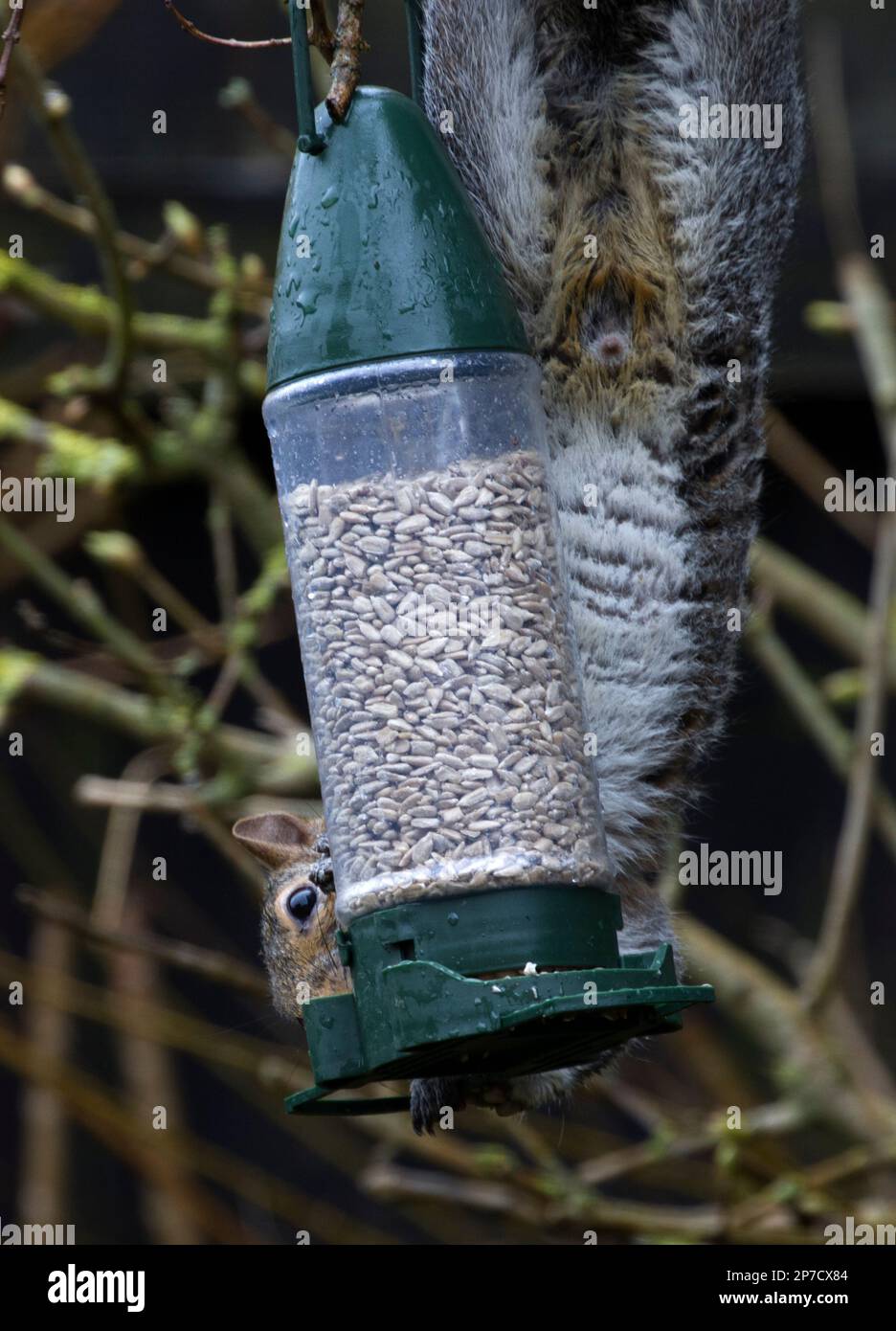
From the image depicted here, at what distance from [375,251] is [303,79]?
0.18m

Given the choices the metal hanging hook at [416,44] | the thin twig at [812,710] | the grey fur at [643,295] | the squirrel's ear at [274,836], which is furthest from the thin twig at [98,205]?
the thin twig at [812,710]

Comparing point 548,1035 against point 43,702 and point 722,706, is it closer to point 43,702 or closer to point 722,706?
point 722,706

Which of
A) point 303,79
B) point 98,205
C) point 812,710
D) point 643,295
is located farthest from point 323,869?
point 812,710

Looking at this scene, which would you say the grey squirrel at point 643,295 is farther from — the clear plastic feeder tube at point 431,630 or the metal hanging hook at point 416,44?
the clear plastic feeder tube at point 431,630

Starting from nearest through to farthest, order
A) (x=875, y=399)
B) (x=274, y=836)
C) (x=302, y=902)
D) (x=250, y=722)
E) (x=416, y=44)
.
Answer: (x=416, y=44), (x=302, y=902), (x=274, y=836), (x=875, y=399), (x=250, y=722)

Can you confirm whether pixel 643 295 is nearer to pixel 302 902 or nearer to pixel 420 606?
pixel 420 606

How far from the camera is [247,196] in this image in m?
4.05

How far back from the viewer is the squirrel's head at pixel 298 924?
Answer: 230 cm

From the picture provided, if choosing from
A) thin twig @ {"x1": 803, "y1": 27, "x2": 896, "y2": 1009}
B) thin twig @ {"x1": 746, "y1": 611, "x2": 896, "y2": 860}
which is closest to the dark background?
thin twig @ {"x1": 803, "y1": 27, "x2": 896, "y2": 1009}

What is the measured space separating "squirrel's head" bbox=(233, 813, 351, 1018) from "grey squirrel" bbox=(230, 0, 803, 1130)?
0.07 meters

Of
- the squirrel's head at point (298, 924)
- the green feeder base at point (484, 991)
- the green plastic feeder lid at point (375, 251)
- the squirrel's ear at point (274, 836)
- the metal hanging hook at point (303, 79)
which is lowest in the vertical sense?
the green feeder base at point (484, 991)

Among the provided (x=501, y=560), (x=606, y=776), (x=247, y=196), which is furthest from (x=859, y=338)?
(x=501, y=560)

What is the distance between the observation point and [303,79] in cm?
166
